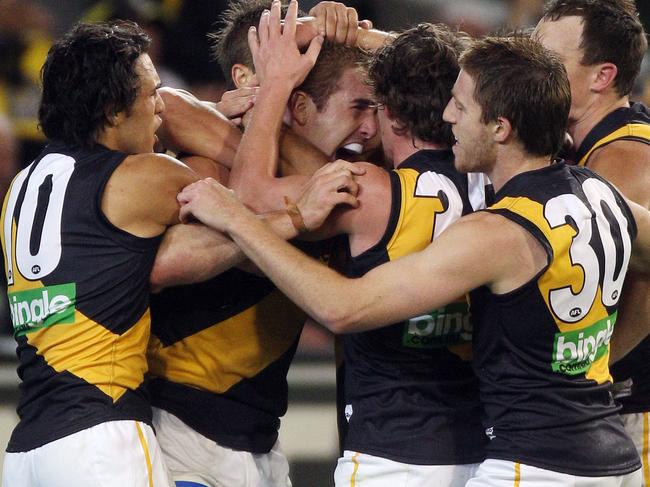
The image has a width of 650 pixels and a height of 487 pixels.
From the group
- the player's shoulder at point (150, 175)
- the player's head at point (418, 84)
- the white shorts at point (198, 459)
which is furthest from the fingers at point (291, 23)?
the white shorts at point (198, 459)

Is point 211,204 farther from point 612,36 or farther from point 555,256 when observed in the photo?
point 612,36

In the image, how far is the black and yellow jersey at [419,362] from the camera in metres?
3.21

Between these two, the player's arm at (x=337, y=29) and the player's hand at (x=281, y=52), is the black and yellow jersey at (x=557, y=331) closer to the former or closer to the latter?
the player's hand at (x=281, y=52)

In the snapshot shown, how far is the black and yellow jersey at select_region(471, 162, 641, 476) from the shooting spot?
117 inches

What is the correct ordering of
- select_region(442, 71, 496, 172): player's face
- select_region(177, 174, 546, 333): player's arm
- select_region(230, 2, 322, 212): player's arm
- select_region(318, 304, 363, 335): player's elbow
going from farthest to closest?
1. select_region(230, 2, 322, 212): player's arm
2. select_region(442, 71, 496, 172): player's face
3. select_region(318, 304, 363, 335): player's elbow
4. select_region(177, 174, 546, 333): player's arm

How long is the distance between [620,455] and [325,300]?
39.1 inches

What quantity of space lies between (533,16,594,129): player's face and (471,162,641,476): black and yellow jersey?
34.7 inches

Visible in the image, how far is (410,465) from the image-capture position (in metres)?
3.23

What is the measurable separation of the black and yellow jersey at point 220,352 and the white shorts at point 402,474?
2.05ft

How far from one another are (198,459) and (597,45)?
2.10m

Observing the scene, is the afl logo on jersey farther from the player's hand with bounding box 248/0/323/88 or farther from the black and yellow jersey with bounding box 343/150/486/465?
the player's hand with bounding box 248/0/323/88

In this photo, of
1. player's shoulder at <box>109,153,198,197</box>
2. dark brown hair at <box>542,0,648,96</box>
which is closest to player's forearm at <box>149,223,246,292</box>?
player's shoulder at <box>109,153,198,197</box>

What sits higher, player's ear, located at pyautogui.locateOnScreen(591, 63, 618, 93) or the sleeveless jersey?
player's ear, located at pyautogui.locateOnScreen(591, 63, 618, 93)

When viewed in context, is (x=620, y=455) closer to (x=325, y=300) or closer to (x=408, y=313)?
(x=408, y=313)
